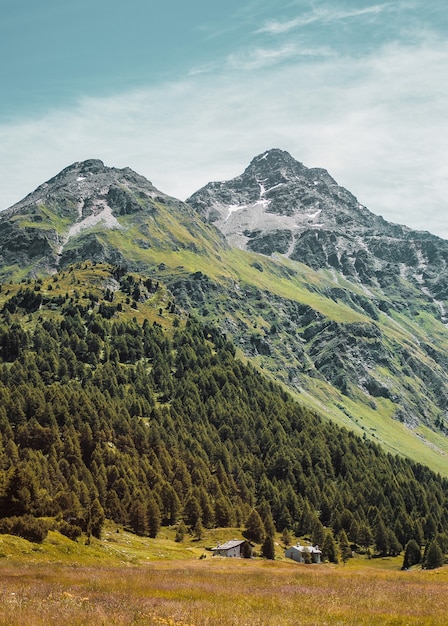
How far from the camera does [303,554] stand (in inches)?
4943

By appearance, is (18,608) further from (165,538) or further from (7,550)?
(165,538)

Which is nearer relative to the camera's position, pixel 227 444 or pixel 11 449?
pixel 11 449

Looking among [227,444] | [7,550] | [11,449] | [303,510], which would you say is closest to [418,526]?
[303,510]

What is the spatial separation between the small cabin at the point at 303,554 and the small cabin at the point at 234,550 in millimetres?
20650

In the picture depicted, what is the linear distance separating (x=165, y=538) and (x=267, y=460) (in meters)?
79.4

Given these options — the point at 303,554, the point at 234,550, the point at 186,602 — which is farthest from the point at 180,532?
the point at 186,602

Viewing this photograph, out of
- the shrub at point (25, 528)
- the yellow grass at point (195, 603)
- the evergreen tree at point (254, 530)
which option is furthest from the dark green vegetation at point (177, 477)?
the yellow grass at point (195, 603)

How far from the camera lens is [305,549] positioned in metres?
127

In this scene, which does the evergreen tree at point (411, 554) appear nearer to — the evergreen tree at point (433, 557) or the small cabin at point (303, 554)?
the evergreen tree at point (433, 557)

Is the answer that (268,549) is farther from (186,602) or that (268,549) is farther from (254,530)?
(186,602)

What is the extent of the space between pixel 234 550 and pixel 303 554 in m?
25.3

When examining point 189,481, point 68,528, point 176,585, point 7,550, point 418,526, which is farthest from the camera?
point 418,526

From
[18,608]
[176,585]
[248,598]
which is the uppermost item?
[18,608]

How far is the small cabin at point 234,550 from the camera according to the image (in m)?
106
